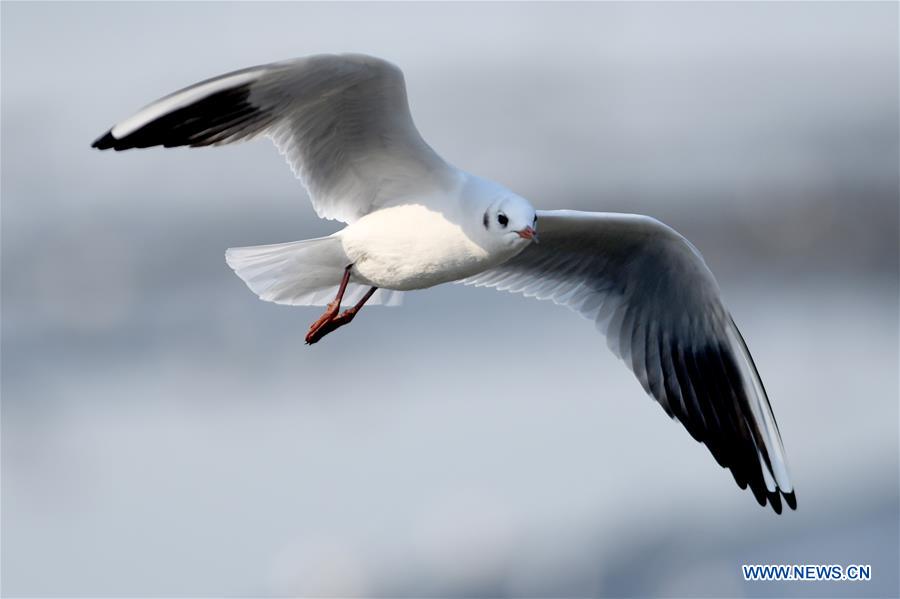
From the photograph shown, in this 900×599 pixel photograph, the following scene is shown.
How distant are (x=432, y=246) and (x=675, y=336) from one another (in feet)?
4.18

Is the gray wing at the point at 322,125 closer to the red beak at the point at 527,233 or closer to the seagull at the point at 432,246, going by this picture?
the seagull at the point at 432,246

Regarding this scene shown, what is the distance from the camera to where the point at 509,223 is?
4043 mm

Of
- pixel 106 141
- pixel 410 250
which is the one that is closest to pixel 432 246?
pixel 410 250

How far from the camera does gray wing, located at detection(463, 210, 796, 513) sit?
4.99 metres

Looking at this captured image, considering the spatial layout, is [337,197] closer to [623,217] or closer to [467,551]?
[623,217]

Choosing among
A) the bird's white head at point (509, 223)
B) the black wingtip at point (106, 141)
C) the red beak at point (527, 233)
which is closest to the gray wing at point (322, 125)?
the black wingtip at point (106, 141)

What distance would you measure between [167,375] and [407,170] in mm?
9176

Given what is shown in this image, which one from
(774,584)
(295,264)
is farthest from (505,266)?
(774,584)

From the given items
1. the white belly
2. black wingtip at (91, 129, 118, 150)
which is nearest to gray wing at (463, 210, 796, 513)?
the white belly

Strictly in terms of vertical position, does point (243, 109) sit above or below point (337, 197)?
above

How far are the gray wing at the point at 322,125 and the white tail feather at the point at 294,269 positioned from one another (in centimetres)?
13

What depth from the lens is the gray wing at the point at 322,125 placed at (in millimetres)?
3957

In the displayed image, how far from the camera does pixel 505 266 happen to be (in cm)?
516

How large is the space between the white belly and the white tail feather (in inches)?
3.2
